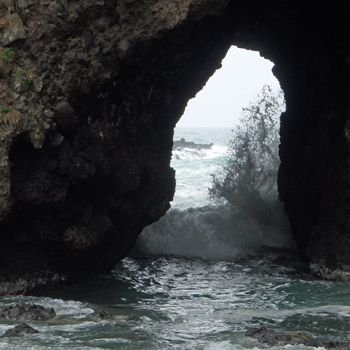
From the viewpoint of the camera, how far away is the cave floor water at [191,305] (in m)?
4.89

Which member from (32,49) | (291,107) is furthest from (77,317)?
(291,107)

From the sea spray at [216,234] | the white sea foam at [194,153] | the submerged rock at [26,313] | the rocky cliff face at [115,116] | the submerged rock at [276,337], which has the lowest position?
Result: the sea spray at [216,234]

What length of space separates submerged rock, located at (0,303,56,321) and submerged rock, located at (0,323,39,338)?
49 centimetres

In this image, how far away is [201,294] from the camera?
7914mm

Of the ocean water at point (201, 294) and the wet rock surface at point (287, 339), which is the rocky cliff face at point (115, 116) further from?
the wet rock surface at point (287, 339)

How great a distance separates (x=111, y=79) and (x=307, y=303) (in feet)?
12.5

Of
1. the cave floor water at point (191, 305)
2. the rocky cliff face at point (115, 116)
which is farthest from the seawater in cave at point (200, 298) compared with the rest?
the rocky cliff face at point (115, 116)

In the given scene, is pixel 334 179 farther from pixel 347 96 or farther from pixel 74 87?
pixel 74 87

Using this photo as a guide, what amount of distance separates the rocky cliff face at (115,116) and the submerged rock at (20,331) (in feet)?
5.95

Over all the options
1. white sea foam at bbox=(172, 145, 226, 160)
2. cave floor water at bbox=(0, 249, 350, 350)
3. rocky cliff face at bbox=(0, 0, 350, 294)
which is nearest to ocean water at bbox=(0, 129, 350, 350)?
cave floor water at bbox=(0, 249, 350, 350)

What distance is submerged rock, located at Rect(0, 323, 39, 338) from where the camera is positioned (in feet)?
15.2

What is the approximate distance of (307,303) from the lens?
705 centimetres

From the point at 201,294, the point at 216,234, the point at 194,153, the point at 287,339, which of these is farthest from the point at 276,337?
the point at 194,153

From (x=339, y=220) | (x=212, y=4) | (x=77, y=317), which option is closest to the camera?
(x=77, y=317)
